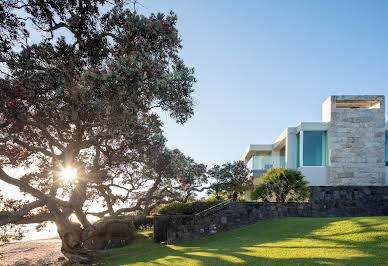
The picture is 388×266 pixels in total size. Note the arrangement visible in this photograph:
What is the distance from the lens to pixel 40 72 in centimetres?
1343

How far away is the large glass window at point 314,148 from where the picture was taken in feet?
96.9

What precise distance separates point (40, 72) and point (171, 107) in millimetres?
4877

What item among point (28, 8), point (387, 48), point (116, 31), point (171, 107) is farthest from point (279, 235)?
point (28, 8)

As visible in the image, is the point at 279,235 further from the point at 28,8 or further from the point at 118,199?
the point at 28,8

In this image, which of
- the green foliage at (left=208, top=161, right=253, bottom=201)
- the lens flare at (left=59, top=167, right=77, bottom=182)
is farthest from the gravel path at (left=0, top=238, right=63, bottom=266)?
the green foliage at (left=208, top=161, right=253, bottom=201)

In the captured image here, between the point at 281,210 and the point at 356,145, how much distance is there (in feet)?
32.6

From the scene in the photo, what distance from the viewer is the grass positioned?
11.9 meters

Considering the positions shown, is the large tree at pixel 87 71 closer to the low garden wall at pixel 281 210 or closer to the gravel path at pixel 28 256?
the gravel path at pixel 28 256

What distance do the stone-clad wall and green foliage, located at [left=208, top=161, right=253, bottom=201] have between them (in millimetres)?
7116

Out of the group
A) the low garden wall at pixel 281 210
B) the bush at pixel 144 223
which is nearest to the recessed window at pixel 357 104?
the low garden wall at pixel 281 210

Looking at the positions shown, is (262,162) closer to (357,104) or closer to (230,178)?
(230,178)

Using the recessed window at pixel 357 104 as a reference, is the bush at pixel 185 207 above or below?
below

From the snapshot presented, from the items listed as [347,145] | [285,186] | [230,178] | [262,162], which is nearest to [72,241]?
[230,178]

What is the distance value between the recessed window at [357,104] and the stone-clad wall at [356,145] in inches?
18.7
